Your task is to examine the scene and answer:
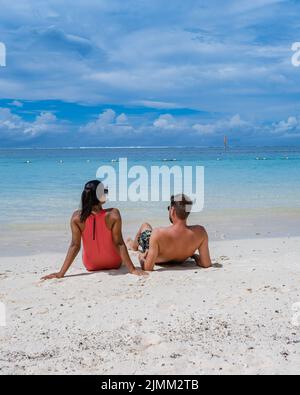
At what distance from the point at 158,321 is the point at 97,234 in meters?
1.75

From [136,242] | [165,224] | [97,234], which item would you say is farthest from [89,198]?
[165,224]

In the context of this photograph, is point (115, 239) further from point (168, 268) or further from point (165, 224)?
point (165, 224)

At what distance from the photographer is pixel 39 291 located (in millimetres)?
4941

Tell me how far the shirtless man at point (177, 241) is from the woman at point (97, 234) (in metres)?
0.31

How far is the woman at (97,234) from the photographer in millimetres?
5277

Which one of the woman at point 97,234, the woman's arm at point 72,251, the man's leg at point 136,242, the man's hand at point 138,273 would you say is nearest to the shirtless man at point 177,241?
the man's hand at point 138,273

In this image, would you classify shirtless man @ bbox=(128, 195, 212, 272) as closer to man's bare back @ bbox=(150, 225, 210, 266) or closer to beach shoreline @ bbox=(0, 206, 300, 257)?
man's bare back @ bbox=(150, 225, 210, 266)

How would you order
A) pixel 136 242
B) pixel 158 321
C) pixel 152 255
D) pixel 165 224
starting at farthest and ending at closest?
pixel 165 224 → pixel 136 242 → pixel 152 255 → pixel 158 321

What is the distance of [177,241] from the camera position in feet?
18.3

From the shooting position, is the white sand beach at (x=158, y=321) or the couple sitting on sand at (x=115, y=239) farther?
the couple sitting on sand at (x=115, y=239)

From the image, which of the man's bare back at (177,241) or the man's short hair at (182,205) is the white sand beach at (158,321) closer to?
the man's bare back at (177,241)

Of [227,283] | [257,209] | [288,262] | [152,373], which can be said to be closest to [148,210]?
[257,209]
